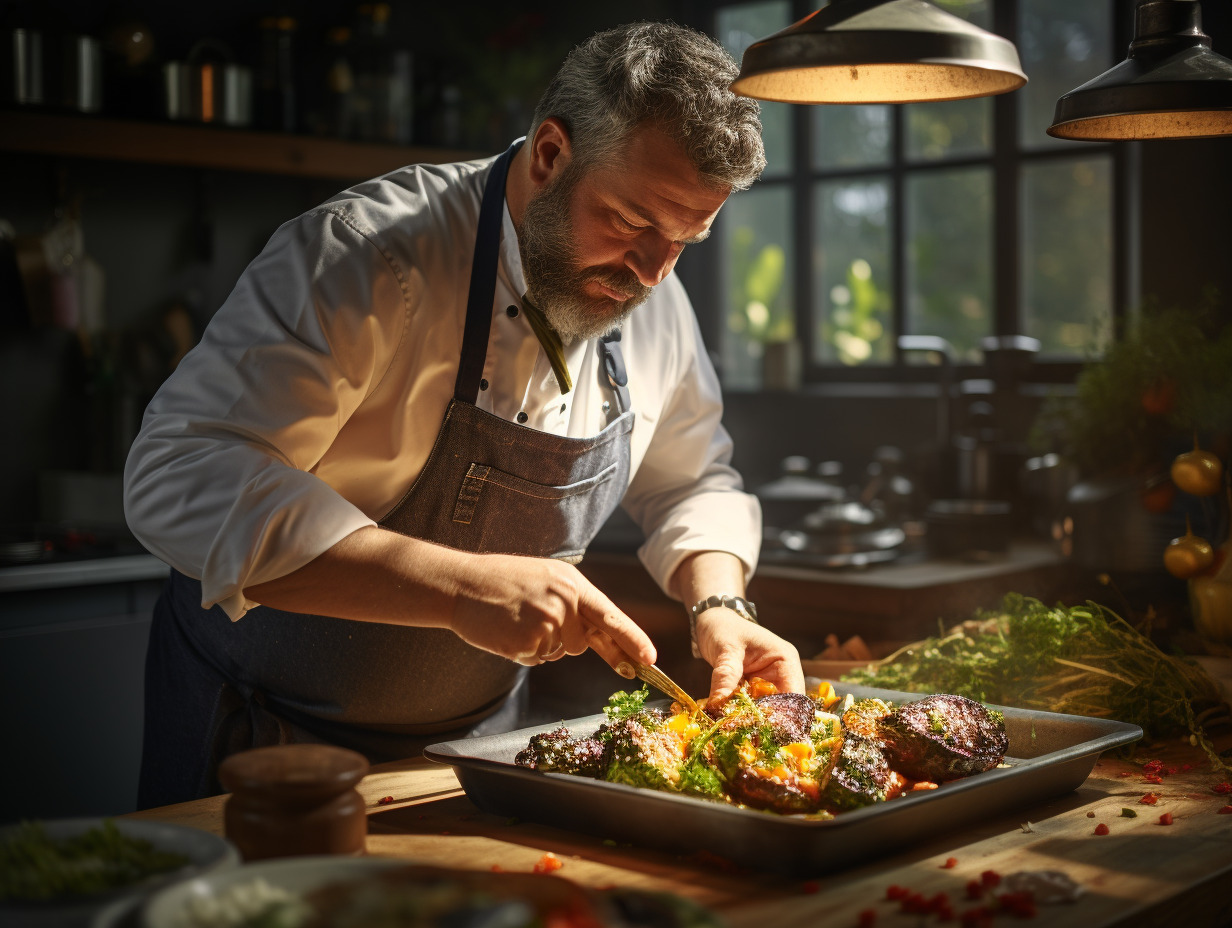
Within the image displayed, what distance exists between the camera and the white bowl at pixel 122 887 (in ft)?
2.76

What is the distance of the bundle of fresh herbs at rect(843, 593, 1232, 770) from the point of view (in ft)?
5.54

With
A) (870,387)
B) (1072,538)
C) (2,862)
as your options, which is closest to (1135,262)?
(870,387)

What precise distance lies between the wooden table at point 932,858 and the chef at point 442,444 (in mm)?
212

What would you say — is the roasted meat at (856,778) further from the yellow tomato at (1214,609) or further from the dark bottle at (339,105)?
the dark bottle at (339,105)

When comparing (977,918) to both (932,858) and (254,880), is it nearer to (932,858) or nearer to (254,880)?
(932,858)

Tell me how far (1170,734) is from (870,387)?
9.92ft

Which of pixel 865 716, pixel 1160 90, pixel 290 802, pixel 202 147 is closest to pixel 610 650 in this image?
pixel 865 716

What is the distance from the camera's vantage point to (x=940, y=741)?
4.41ft

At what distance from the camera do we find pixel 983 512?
10.7 ft

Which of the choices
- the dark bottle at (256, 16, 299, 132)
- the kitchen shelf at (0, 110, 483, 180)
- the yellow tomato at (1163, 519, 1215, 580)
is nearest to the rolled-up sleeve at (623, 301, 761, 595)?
the yellow tomato at (1163, 519, 1215, 580)

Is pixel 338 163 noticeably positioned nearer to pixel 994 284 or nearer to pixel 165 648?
pixel 994 284

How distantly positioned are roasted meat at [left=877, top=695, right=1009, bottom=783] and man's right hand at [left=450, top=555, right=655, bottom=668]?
28 cm

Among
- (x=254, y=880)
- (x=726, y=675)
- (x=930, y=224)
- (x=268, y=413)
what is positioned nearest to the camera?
(x=254, y=880)

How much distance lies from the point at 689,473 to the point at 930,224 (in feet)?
8.95
